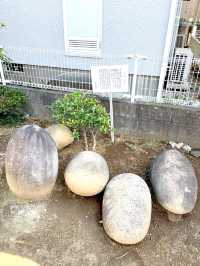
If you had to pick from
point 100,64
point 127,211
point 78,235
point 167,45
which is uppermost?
point 167,45

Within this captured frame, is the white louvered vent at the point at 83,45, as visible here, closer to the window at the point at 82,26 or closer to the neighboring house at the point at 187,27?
the window at the point at 82,26

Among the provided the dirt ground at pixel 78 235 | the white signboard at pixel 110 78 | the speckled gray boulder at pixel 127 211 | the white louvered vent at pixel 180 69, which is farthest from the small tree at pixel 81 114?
the white louvered vent at pixel 180 69

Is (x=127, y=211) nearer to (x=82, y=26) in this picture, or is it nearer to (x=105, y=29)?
(x=105, y=29)

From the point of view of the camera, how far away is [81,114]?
4.12 meters

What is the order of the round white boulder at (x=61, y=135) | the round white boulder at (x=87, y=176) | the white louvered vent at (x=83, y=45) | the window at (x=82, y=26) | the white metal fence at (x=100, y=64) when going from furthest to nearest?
the white louvered vent at (x=83, y=45) → the window at (x=82, y=26) → the white metal fence at (x=100, y=64) → the round white boulder at (x=61, y=135) → the round white boulder at (x=87, y=176)

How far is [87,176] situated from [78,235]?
0.74 m

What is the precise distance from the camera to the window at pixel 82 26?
4.96 m

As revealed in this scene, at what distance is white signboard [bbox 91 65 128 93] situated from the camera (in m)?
4.26

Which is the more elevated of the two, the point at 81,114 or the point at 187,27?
the point at 187,27

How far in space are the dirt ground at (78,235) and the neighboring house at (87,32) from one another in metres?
2.72

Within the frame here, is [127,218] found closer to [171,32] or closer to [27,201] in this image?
[27,201]

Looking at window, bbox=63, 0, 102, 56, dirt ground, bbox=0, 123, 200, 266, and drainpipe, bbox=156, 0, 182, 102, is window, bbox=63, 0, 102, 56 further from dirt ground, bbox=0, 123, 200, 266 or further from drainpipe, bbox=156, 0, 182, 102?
dirt ground, bbox=0, 123, 200, 266

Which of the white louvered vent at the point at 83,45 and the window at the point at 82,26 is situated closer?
the window at the point at 82,26

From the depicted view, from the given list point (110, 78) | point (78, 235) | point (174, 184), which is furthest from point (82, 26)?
point (78, 235)
